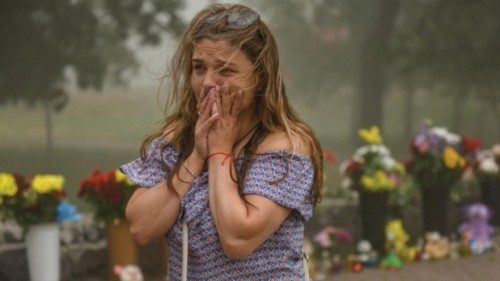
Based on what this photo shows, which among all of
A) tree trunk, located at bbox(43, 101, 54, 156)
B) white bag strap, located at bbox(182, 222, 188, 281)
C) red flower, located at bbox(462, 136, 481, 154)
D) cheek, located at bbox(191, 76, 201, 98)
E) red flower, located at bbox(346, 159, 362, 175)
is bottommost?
white bag strap, located at bbox(182, 222, 188, 281)

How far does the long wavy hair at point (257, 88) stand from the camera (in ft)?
7.15

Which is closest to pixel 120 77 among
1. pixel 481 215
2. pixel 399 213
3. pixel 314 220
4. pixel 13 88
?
pixel 13 88

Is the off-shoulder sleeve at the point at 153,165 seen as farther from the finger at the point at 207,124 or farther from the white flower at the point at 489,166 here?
the white flower at the point at 489,166

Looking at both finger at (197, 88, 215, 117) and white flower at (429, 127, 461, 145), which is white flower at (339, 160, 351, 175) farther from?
finger at (197, 88, 215, 117)

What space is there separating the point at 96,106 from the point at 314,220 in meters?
1.85

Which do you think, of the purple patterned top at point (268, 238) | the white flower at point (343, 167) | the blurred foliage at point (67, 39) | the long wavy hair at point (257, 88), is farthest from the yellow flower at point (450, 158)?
the purple patterned top at point (268, 238)

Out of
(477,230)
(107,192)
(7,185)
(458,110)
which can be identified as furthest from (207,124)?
(458,110)

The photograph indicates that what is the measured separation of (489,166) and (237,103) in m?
5.48

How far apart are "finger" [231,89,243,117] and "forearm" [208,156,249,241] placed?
11 cm

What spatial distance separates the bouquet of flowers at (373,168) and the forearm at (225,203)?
4483 millimetres

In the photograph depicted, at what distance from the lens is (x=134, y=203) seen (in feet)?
7.20

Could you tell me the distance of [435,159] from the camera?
22.4ft

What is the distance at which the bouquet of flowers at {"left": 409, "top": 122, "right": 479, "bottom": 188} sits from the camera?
681cm

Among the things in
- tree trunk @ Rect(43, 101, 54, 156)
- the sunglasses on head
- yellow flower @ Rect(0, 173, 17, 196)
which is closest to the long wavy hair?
the sunglasses on head
